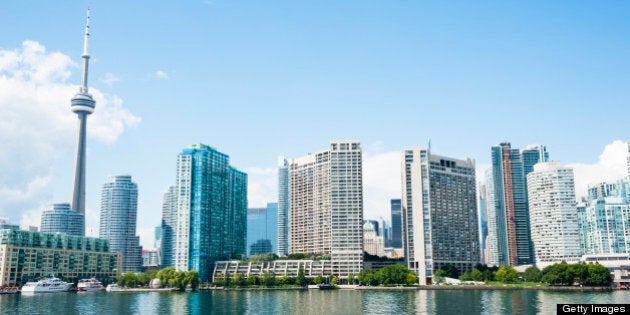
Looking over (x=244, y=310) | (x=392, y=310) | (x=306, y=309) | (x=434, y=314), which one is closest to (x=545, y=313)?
(x=434, y=314)

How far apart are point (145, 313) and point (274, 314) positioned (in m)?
26.8

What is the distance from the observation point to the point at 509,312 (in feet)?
349

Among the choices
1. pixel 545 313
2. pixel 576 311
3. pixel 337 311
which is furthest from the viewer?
pixel 337 311

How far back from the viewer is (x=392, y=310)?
4525 inches

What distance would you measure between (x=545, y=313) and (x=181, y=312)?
69.2m

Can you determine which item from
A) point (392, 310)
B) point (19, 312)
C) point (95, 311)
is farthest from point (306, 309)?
point (19, 312)

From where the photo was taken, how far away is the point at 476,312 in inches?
4222

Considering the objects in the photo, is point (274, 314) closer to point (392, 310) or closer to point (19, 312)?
point (392, 310)

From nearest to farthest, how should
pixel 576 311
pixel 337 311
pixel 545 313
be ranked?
pixel 576 311
pixel 545 313
pixel 337 311

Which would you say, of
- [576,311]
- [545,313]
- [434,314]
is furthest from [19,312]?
[576,311]

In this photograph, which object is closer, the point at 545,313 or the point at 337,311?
the point at 545,313

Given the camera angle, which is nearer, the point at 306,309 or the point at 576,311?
the point at 576,311

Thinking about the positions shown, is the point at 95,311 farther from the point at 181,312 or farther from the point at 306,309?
the point at 306,309

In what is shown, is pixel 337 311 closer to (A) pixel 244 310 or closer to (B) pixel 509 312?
(A) pixel 244 310
